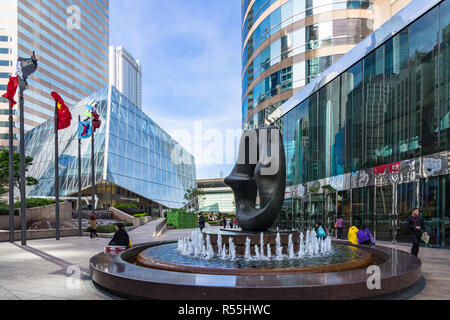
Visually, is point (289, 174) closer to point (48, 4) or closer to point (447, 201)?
point (447, 201)

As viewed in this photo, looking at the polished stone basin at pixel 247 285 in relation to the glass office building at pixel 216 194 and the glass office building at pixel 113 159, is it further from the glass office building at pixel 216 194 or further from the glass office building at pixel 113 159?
the glass office building at pixel 216 194

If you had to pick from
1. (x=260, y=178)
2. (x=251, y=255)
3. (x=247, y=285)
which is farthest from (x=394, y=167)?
(x=247, y=285)

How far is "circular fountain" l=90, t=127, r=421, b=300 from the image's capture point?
19.2 ft

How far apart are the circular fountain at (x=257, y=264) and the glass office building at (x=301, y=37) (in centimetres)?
2377

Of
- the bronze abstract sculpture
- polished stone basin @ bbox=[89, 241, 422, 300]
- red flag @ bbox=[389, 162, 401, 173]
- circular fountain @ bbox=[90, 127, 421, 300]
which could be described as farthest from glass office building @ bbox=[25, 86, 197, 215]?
polished stone basin @ bbox=[89, 241, 422, 300]

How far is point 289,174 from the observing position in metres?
33.1

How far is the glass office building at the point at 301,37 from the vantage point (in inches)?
1302

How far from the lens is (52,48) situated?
89.8m

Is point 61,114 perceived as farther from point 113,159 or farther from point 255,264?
point 113,159

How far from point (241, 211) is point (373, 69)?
13949 millimetres

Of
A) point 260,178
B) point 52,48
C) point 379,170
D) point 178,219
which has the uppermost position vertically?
point 52,48

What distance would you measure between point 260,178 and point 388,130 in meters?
11.5

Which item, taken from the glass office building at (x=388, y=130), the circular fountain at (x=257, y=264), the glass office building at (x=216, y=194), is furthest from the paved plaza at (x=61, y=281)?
the glass office building at (x=216, y=194)

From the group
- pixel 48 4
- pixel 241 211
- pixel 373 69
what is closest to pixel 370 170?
pixel 373 69
